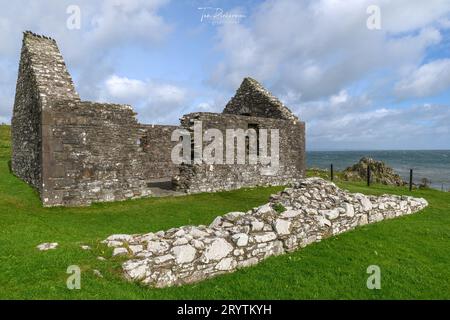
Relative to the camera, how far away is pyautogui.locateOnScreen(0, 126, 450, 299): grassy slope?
572 cm

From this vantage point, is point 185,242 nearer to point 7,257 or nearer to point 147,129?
point 7,257

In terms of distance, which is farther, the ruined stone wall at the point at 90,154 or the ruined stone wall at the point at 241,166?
the ruined stone wall at the point at 241,166

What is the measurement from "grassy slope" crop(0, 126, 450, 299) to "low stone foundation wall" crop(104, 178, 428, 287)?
0.23 meters

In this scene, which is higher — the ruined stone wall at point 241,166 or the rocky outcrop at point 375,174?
the ruined stone wall at point 241,166

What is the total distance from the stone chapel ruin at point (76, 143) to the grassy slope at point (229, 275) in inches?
49.7

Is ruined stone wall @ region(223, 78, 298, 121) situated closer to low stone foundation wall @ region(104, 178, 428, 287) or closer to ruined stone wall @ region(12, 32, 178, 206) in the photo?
ruined stone wall @ region(12, 32, 178, 206)

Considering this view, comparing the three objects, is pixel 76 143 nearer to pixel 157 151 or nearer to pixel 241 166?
pixel 241 166

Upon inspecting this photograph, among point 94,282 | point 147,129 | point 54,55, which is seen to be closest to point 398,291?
point 94,282

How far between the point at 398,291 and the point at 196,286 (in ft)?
12.5

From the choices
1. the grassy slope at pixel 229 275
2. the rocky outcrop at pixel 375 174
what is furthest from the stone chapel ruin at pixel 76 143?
the rocky outcrop at pixel 375 174

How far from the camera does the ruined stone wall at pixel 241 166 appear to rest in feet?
55.4

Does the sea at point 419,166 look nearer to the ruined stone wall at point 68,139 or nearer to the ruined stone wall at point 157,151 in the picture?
the ruined stone wall at point 157,151

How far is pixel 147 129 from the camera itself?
2294 centimetres

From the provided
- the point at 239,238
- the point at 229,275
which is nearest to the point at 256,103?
the point at 239,238
